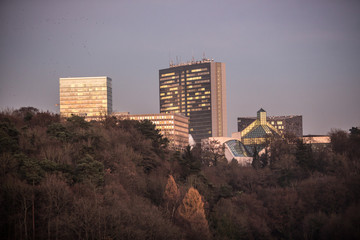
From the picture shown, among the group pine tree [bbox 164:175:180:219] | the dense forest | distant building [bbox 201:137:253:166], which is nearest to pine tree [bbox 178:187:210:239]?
the dense forest

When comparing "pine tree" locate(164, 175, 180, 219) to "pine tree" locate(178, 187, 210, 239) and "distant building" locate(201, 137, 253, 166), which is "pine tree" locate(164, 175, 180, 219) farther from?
"distant building" locate(201, 137, 253, 166)

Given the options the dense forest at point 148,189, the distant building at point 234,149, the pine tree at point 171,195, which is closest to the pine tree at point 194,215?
the dense forest at point 148,189

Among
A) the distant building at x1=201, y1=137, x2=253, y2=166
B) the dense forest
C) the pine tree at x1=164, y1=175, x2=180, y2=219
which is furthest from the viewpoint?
the distant building at x1=201, y1=137, x2=253, y2=166

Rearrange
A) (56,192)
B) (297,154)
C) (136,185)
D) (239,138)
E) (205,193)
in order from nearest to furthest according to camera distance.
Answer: (56,192), (136,185), (205,193), (297,154), (239,138)

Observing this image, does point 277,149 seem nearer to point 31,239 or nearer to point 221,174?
point 221,174

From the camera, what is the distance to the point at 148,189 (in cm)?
8712

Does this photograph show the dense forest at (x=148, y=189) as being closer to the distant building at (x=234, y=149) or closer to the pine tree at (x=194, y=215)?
the pine tree at (x=194, y=215)

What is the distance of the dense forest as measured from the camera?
63.4 metres

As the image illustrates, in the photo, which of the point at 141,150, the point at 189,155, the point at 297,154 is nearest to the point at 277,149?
the point at 297,154

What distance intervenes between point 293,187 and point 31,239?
61924 millimetres

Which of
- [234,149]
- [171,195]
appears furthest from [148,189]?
[234,149]

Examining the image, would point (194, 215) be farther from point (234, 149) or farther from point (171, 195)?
point (234, 149)

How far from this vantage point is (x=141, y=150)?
3959 inches

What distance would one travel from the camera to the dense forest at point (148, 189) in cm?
6341
